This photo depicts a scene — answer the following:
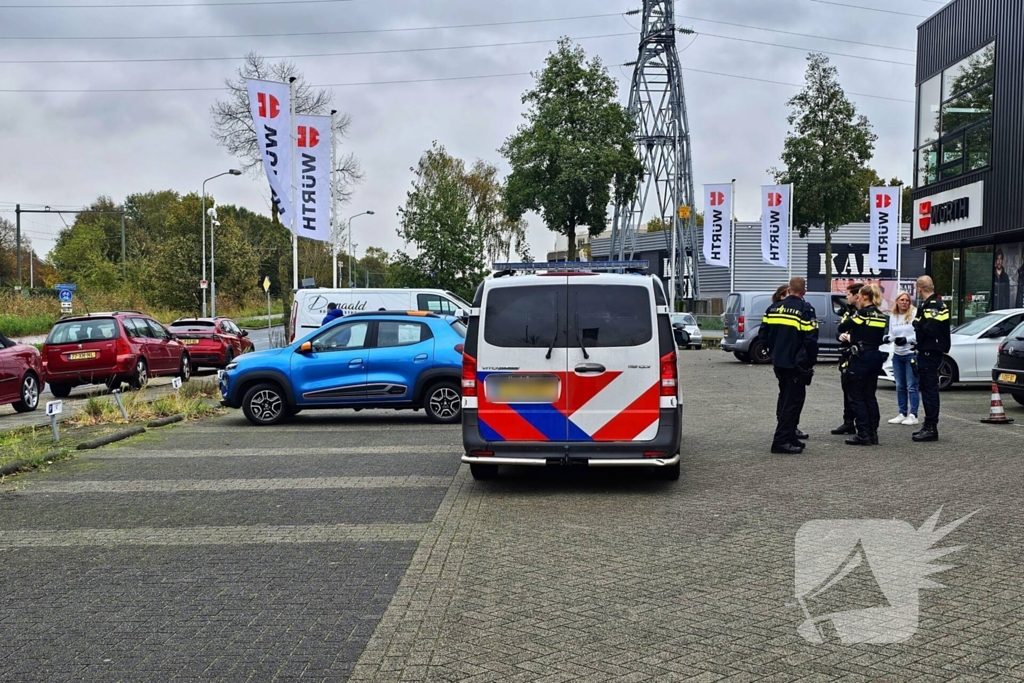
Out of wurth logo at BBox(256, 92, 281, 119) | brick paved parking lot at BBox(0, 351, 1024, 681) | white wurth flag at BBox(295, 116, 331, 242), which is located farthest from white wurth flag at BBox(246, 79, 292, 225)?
brick paved parking lot at BBox(0, 351, 1024, 681)

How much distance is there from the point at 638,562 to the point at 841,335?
6.55 meters

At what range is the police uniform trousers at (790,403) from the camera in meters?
11.2

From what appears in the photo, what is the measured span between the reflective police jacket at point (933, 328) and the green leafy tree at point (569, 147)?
2628 cm

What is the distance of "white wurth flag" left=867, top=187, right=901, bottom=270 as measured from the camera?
124 feet

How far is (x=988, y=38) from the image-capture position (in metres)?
26.3

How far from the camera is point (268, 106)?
26.2m

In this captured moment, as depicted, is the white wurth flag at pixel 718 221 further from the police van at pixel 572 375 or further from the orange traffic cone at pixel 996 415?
the police van at pixel 572 375

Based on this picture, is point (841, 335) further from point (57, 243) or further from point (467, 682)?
point (57, 243)

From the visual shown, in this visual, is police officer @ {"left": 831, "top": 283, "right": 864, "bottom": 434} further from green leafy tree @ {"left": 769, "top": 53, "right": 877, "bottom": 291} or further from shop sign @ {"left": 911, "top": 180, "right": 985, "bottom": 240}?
green leafy tree @ {"left": 769, "top": 53, "right": 877, "bottom": 291}

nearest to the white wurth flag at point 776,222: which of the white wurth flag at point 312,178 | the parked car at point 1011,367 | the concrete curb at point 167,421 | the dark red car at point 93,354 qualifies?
the white wurth flag at point 312,178

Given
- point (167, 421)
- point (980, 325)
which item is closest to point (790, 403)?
point (167, 421)

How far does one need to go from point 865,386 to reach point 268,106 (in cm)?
1859

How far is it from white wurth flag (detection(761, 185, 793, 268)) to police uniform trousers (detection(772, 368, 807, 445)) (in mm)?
30023

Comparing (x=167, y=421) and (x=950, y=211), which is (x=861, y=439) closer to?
(x=167, y=421)
